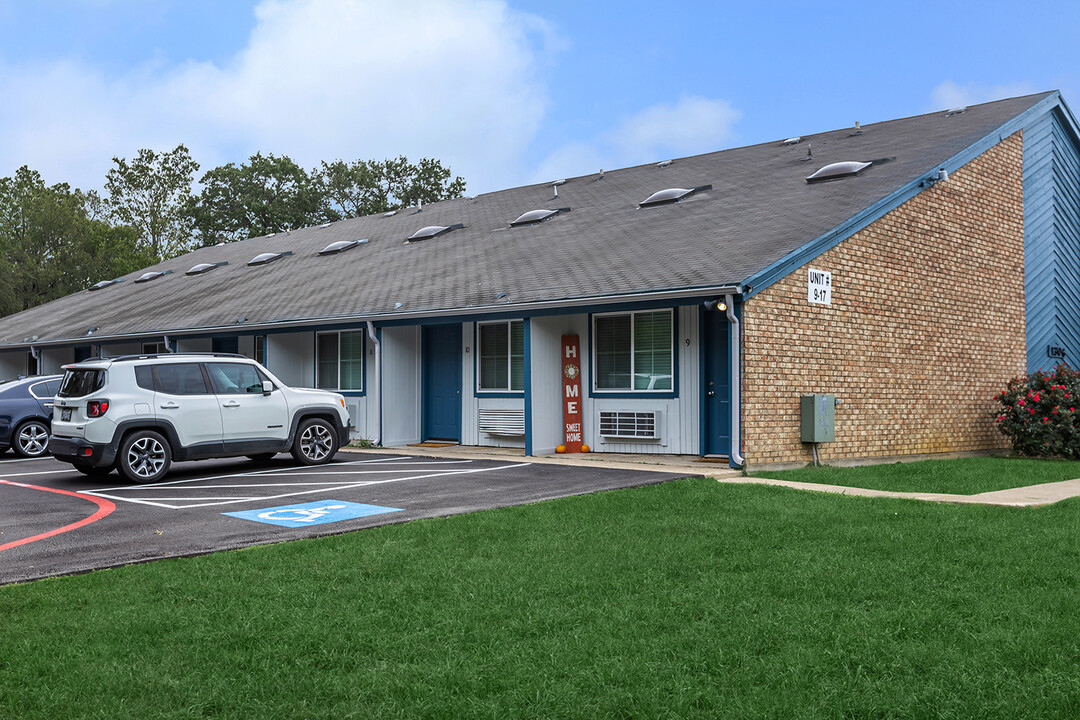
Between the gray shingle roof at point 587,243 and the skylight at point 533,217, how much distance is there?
34 cm

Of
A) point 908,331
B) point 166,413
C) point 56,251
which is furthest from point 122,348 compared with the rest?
point 56,251

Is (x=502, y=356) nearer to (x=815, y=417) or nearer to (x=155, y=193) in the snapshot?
(x=815, y=417)

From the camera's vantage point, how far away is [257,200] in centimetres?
5856

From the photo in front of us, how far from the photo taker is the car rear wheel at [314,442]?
14391 millimetres

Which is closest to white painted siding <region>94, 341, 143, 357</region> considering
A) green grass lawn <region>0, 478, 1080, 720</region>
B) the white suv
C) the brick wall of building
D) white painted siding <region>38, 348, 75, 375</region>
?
white painted siding <region>38, 348, 75, 375</region>

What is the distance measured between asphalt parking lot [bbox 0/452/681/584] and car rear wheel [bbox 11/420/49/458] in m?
1.23

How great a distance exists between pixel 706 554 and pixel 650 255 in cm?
933

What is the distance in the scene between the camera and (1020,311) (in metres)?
19.7

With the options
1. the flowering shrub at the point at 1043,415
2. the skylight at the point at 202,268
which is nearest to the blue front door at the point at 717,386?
the flowering shrub at the point at 1043,415

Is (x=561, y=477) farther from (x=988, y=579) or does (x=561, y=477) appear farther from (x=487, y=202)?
(x=487, y=202)

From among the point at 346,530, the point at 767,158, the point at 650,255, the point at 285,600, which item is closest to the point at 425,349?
the point at 650,255

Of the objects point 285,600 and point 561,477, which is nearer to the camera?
point 285,600

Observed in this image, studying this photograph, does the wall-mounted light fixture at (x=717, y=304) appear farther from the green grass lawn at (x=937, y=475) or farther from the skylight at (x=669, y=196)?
the skylight at (x=669, y=196)

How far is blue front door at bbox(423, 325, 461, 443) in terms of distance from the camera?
1848 cm
